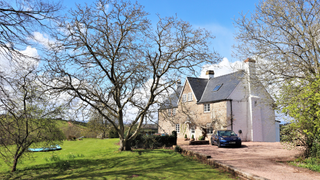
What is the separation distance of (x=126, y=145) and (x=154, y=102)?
165 inches

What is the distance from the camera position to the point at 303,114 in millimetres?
10234

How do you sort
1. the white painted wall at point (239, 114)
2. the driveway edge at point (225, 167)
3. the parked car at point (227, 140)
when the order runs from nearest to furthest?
1. the driveway edge at point (225, 167)
2. the parked car at point (227, 140)
3. the white painted wall at point (239, 114)

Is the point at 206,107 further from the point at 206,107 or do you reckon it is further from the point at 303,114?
the point at 303,114

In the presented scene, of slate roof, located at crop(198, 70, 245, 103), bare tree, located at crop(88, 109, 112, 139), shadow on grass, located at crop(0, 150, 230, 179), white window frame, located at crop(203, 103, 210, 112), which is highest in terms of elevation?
slate roof, located at crop(198, 70, 245, 103)

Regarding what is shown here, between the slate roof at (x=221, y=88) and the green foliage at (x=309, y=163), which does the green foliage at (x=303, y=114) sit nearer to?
the green foliage at (x=309, y=163)

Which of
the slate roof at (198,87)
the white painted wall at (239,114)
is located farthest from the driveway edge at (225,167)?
the slate roof at (198,87)

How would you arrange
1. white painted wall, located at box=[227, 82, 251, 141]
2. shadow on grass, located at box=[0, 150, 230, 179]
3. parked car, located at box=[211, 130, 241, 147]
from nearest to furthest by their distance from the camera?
shadow on grass, located at box=[0, 150, 230, 179], parked car, located at box=[211, 130, 241, 147], white painted wall, located at box=[227, 82, 251, 141]

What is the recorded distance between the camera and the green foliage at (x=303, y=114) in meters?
10.0

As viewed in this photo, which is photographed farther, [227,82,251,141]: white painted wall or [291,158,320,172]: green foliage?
[227,82,251,141]: white painted wall

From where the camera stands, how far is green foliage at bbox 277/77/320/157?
10.0m

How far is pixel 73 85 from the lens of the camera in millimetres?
14109

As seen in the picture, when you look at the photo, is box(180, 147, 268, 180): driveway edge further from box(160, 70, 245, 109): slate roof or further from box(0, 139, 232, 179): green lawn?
box(160, 70, 245, 109): slate roof

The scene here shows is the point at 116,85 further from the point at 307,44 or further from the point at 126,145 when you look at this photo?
the point at 307,44

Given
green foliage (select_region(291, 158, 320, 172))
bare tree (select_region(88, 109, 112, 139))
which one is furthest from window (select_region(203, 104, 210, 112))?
green foliage (select_region(291, 158, 320, 172))
